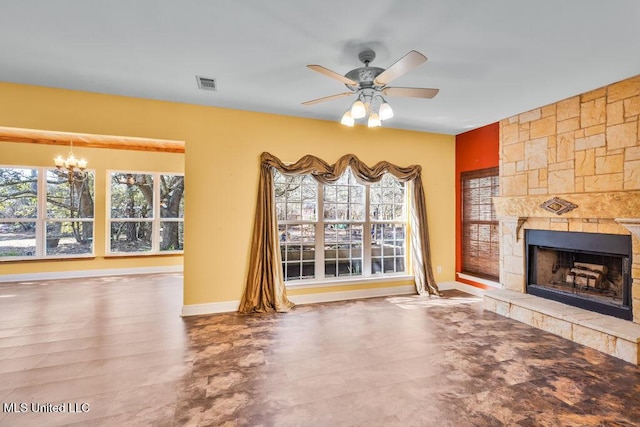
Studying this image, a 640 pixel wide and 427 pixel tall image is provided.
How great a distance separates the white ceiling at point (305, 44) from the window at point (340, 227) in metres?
1.60

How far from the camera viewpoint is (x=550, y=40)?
2.52 meters

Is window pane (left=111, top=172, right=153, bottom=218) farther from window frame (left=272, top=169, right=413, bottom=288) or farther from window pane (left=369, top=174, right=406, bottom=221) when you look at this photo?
window pane (left=369, top=174, right=406, bottom=221)

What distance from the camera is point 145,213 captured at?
7.04 meters

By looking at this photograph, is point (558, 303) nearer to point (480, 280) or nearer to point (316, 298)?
point (480, 280)

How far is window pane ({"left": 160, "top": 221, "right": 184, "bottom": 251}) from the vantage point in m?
7.14

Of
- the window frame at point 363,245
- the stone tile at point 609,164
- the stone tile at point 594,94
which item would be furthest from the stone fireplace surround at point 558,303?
the window frame at point 363,245

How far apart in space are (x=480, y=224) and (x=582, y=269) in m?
1.56

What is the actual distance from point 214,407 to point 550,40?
395 centimetres

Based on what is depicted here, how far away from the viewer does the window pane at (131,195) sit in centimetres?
677

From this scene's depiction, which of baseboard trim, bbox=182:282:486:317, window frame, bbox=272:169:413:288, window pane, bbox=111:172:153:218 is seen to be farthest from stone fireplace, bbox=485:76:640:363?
window pane, bbox=111:172:153:218

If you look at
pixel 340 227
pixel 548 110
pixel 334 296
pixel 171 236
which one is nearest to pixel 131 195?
pixel 171 236

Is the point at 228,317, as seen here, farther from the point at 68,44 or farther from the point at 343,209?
the point at 68,44

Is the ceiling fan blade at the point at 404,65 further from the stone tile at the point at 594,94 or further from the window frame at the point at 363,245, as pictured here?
the stone tile at the point at 594,94

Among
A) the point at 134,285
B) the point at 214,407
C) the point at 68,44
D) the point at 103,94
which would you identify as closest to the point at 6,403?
the point at 214,407
